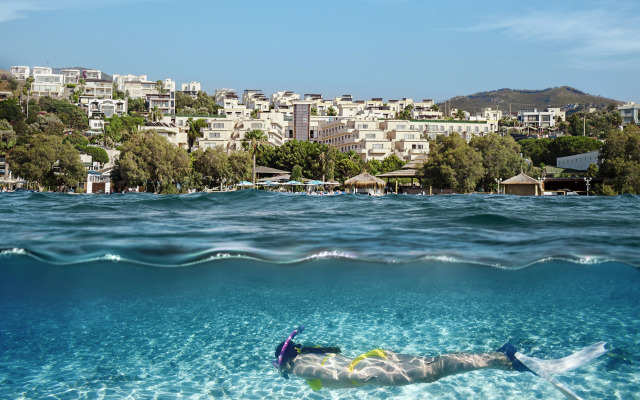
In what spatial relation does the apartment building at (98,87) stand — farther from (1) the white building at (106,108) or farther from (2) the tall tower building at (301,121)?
(2) the tall tower building at (301,121)

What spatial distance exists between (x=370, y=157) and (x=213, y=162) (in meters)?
36.5

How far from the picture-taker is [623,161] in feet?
146

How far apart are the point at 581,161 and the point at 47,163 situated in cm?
6747

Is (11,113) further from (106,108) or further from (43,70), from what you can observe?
(43,70)

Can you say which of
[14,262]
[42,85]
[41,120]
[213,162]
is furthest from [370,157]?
[42,85]

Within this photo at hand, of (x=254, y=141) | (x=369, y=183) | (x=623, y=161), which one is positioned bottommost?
(x=369, y=183)

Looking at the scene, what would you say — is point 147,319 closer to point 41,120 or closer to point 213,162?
point 213,162

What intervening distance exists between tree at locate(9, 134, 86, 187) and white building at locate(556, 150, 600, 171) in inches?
2388

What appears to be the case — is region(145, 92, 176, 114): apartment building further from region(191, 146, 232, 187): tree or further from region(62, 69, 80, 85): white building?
region(191, 146, 232, 187): tree

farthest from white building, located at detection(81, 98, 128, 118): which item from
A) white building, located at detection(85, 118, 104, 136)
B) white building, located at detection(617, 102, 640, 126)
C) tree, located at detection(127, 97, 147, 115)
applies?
white building, located at detection(617, 102, 640, 126)

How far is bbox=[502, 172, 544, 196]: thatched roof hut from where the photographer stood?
45.2 meters

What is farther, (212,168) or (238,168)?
(238,168)

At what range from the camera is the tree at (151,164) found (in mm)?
48500

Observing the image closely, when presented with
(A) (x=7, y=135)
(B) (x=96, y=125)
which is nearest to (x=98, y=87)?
(B) (x=96, y=125)
